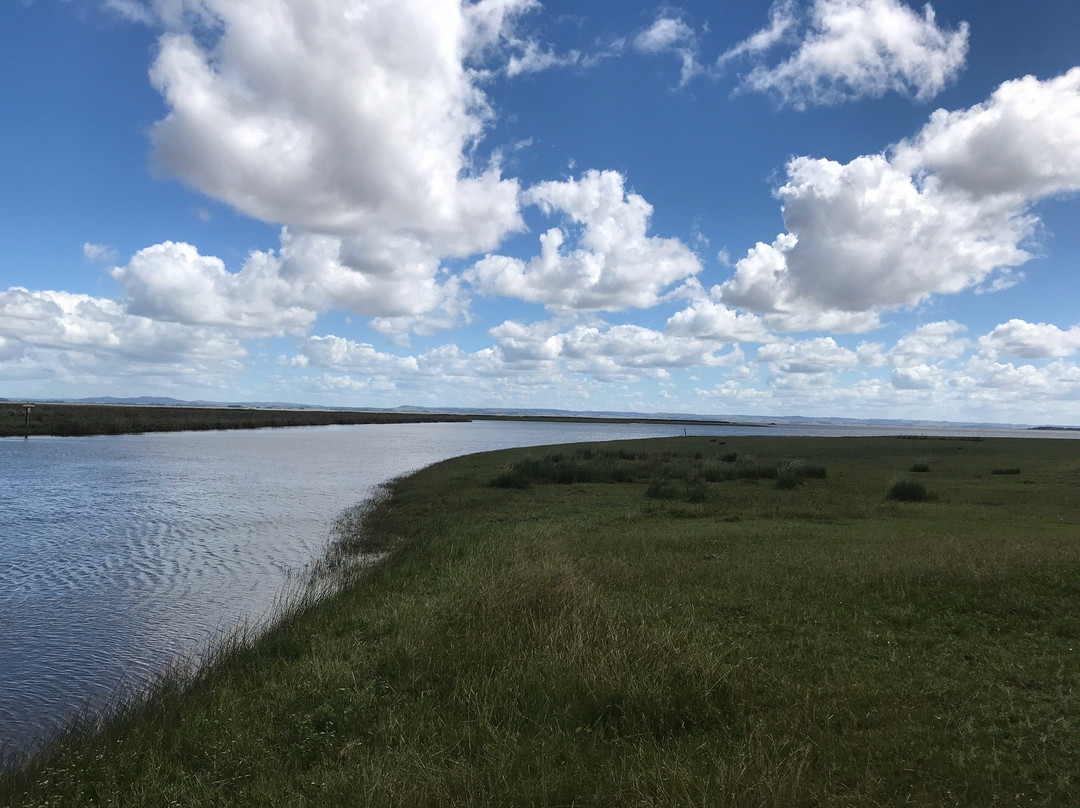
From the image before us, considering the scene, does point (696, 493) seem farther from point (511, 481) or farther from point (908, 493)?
point (511, 481)

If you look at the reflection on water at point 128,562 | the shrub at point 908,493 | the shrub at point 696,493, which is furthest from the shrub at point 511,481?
the shrub at point 908,493

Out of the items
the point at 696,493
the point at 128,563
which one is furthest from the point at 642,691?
the point at 696,493

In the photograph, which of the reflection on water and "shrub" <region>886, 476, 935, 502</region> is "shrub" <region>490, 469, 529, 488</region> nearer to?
the reflection on water

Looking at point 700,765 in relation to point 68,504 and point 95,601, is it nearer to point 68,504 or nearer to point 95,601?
point 95,601

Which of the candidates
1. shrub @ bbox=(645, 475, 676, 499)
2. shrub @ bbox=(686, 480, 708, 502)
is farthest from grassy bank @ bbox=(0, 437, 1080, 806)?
shrub @ bbox=(645, 475, 676, 499)

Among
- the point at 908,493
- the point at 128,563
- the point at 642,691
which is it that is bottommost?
the point at 128,563

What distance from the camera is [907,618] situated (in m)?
11.0

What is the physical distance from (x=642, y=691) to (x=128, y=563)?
16.9 m

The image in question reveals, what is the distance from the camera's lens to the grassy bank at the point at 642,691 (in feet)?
21.3

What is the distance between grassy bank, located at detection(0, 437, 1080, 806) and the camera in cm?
650

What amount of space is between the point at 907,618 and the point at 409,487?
1125 inches

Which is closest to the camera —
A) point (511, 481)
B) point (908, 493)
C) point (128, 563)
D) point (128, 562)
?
point (128, 563)

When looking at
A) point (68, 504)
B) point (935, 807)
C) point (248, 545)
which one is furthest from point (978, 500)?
point (68, 504)

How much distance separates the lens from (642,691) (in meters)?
8.02
